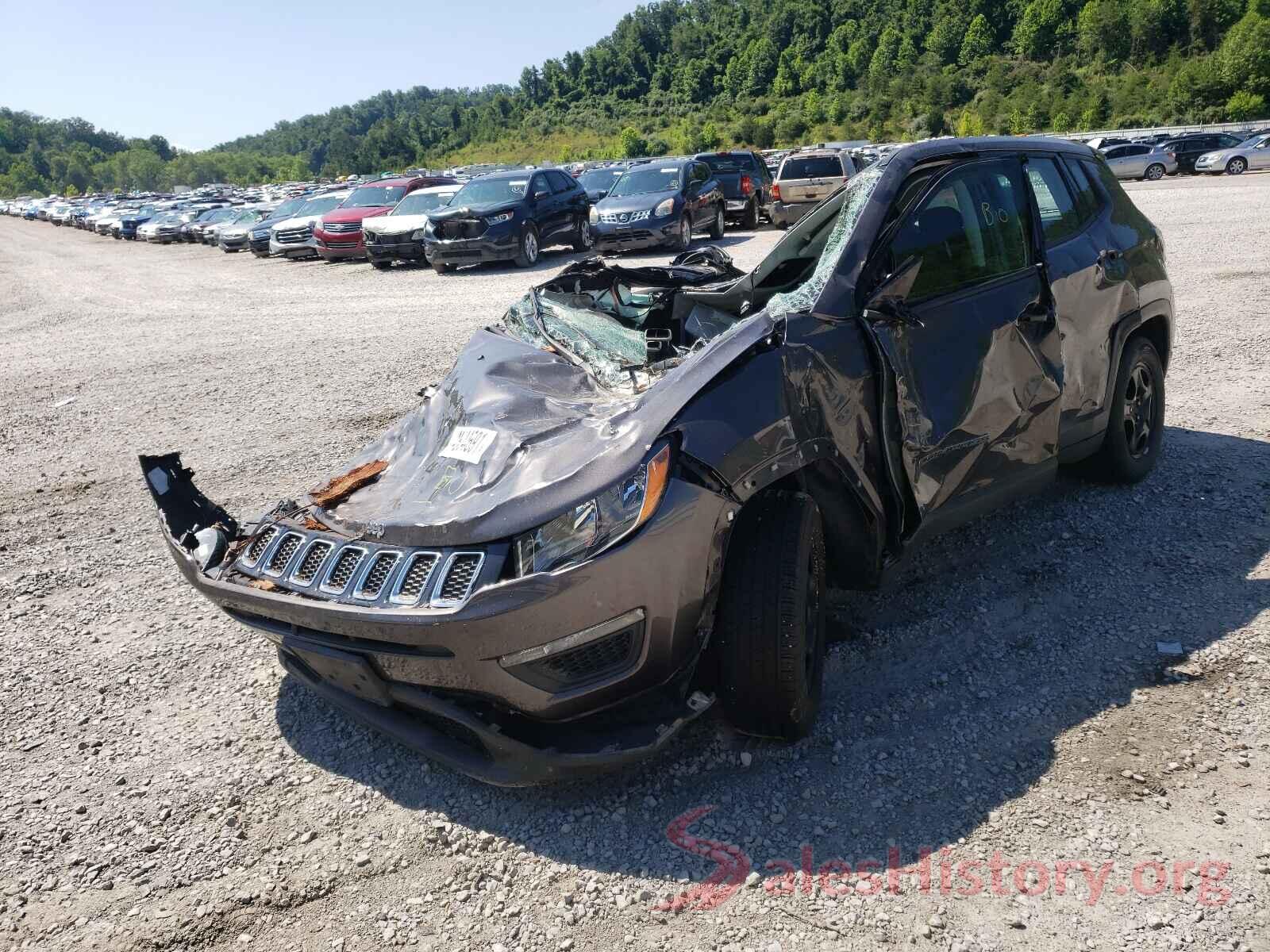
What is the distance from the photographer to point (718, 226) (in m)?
18.7

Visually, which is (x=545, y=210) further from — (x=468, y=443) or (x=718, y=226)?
(x=468, y=443)

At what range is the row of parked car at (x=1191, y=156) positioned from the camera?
3009 cm

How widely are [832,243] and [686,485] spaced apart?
1391 millimetres

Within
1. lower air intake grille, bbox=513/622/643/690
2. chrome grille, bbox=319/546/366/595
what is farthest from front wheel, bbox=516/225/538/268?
lower air intake grille, bbox=513/622/643/690

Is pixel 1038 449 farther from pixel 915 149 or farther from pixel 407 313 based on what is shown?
pixel 407 313

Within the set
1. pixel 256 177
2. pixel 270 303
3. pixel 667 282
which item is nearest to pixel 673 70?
pixel 256 177

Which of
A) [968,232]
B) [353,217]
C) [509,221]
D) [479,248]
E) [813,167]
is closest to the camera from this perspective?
[968,232]

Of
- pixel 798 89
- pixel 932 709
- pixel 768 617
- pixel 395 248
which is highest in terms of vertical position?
pixel 798 89

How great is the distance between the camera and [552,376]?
3715 millimetres

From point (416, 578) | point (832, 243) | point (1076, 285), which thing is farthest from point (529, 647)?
point (1076, 285)

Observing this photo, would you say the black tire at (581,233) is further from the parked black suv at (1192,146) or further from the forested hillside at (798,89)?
the forested hillside at (798,89)

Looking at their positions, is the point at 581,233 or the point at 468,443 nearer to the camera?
the point at 468,443

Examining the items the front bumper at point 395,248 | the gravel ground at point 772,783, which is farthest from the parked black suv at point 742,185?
the gravel ground at point 772,783

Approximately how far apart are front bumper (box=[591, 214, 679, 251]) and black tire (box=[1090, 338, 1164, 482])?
485 inches
